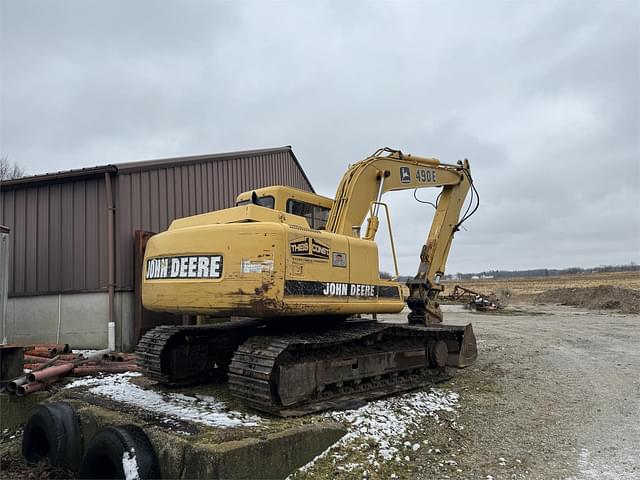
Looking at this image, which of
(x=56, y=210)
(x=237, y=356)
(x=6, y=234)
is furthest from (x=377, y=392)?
(x=56, y=210)

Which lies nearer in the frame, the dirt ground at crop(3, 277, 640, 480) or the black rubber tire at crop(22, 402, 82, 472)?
the dirt ground at crop(3, 277, 640, 480)

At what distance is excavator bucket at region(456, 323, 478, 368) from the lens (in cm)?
903

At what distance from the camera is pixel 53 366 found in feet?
24.8

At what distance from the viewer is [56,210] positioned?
11312 mm

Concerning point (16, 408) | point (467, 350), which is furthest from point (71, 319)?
point (467, 350)

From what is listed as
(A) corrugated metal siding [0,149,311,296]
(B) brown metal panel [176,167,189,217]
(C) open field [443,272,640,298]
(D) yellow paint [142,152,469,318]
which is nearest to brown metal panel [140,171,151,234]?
(A) corrugated metal siding [0,149,311,296]

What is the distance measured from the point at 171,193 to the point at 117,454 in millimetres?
8363

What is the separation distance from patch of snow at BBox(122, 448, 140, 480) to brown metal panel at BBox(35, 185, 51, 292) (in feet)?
26.6

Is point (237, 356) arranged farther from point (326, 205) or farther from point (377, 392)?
point (326, 205)

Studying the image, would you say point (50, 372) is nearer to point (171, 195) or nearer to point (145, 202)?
point (145, 202)

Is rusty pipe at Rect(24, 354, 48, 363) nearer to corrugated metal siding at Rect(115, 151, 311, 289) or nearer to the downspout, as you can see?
the downspout

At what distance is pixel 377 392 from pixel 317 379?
116cm

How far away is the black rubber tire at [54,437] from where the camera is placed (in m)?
5.40

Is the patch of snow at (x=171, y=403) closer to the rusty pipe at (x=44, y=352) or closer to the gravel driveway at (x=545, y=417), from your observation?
the rusty pipe at (x=44, y=352)
